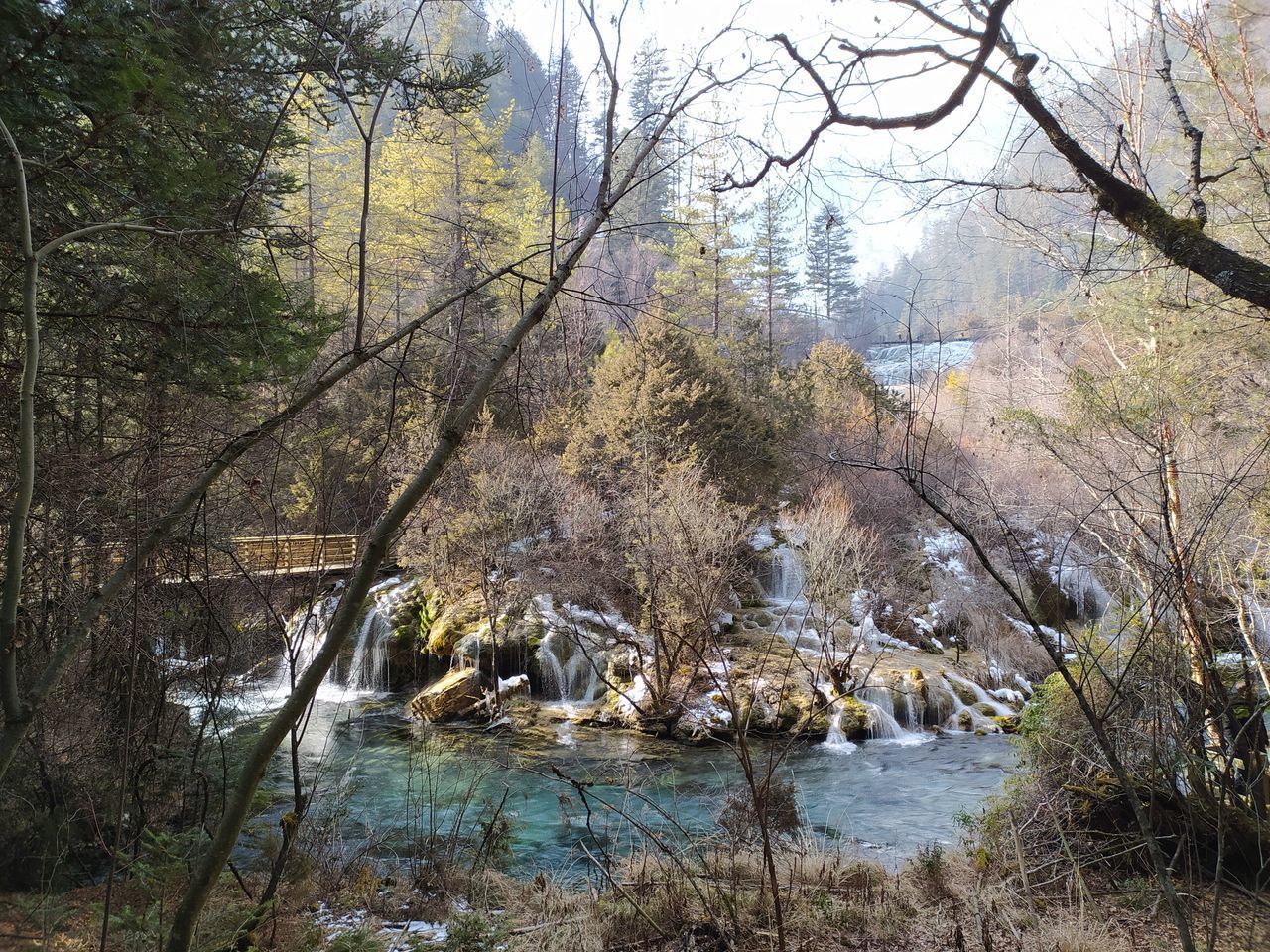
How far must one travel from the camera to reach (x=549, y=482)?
632 centimetres

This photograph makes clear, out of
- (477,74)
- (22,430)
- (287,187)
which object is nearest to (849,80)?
(22,430)

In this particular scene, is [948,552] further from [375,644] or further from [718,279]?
[375,644]

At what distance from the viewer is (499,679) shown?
12867 millimetres

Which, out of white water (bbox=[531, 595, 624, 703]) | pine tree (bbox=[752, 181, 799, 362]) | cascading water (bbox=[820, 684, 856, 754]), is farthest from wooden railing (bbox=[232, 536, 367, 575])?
pine tree (bbox=[752, 181, 799, 362])

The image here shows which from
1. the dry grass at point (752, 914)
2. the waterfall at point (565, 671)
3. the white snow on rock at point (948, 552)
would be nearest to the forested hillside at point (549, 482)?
the dry grass at point (752, 914)

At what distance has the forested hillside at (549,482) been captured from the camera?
81.0 inches

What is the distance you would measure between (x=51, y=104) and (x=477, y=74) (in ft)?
11.5

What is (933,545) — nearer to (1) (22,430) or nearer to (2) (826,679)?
(2) (826,679)

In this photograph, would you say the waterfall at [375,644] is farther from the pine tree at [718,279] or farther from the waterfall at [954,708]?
the waterfall at [954,708]

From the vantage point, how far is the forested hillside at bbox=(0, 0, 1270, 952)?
6.75ft

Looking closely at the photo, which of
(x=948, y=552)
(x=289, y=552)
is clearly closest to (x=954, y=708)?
(x=948, y=552)

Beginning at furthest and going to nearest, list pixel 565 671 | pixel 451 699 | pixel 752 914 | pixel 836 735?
pixel 565 671 → pixel 451 699 → pixel 836 735 → pixel 752 914

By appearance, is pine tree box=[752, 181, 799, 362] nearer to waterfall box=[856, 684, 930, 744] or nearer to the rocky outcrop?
waterfall box=[856, 684, 930, 744]

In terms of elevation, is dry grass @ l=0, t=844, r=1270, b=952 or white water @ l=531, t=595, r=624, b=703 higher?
dry grass @ l=0, t=844, r=1270, b=952
